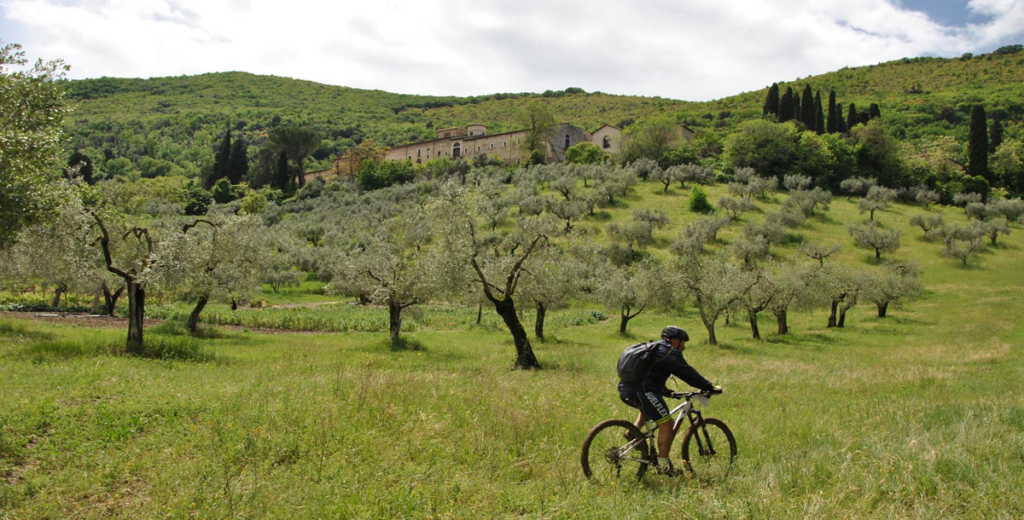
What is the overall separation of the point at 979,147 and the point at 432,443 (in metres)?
124

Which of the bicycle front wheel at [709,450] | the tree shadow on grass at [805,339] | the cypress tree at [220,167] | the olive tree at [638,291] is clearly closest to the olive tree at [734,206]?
the tree shadow on grass at [805,339]

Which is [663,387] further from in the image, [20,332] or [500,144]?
[500,144]

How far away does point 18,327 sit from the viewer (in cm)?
2233

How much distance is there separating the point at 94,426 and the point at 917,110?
18717cm

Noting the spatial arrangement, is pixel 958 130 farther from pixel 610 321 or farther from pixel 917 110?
pixel 610 321

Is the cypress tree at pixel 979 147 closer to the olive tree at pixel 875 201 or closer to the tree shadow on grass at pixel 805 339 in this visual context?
the olive tree at pixel 875 201

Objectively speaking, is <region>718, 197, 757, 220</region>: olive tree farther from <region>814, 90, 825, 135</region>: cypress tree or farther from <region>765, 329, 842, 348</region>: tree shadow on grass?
<region>814, 90, 825, 135</region>: cypress tree

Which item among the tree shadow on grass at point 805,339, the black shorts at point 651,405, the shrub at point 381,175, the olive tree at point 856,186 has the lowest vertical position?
the tree shadow on grass at point 805,339

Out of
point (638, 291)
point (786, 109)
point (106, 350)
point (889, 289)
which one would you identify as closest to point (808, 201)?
point (889, 289)

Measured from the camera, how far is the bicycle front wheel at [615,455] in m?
7.30

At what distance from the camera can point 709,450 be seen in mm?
8031

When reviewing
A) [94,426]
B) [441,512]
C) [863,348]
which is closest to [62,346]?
[94,426]

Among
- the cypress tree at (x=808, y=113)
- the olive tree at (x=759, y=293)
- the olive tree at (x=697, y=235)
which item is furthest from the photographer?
the cypress tree at (x=808, y=113)

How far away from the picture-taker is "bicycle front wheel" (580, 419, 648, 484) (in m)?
7.30
